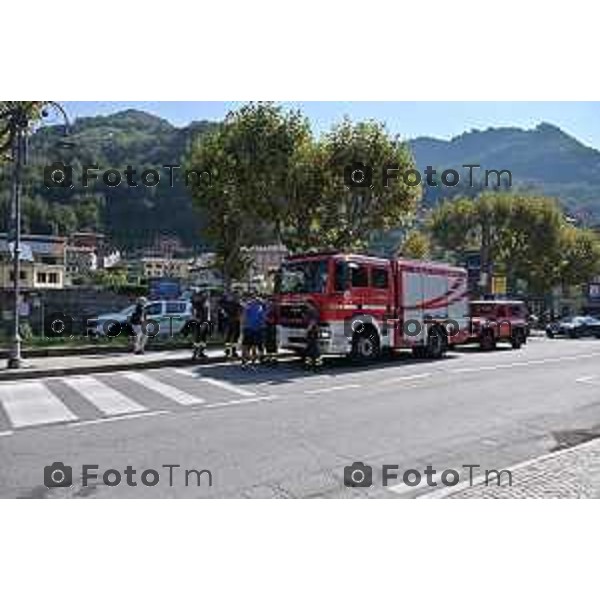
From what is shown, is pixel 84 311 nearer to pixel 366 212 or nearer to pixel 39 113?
pixel 366 212

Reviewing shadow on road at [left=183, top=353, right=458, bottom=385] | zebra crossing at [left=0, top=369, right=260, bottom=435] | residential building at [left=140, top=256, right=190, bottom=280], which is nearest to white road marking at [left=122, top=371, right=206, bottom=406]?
zebra crossing at [left=0, top=369, right=260, bottom=435]

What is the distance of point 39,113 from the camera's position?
18875mm

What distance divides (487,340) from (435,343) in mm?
7316

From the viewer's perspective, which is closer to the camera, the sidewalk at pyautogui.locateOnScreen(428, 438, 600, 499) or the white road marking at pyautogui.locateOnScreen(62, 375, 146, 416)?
the sidewalk at pyautogui.locateOnScreen(428, 438, 600, 499)

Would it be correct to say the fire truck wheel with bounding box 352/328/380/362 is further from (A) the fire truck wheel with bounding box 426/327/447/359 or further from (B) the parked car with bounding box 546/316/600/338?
(B) the parked car with bounding box 546/316/600/338

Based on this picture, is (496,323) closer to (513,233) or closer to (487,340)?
(487,340)

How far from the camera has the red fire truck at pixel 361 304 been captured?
66.8 feet

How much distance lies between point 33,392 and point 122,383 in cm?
199

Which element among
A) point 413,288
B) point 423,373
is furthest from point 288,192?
point 423,373

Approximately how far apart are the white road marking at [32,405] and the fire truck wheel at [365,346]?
7.70 m

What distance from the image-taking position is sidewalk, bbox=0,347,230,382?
61.0 ft

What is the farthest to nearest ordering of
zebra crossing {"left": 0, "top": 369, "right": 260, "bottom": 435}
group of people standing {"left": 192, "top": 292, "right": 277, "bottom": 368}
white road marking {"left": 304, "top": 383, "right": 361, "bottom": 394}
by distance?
group of people standing {"left": 192, "top": 292, "right": 277, "bottom": 368}
white road marking {"left": 304, "top": 383, "right": 361, "bottom": 394}
zebra crossing {"left": 0, "top": 369, "right": 260, "bottom": 435}

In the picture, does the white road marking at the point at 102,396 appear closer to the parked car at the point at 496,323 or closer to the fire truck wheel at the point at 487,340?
the parked car at the point at 496,323

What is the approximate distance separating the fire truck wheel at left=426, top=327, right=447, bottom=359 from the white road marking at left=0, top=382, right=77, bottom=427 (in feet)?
37.2
